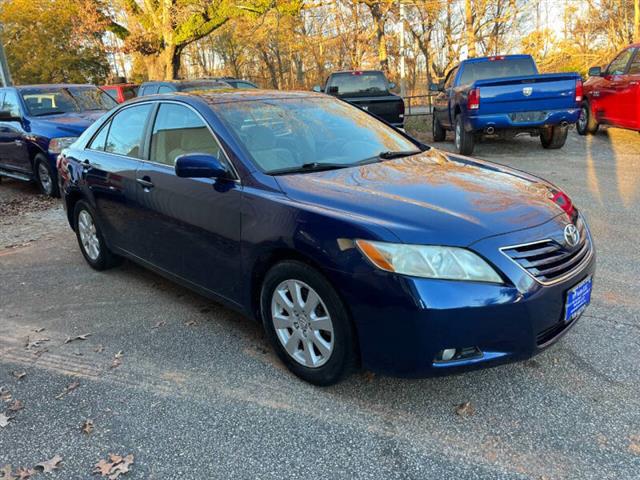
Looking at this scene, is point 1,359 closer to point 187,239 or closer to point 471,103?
point 187,239

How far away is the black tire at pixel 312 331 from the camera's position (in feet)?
8.89

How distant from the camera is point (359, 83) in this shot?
1341 centimetres

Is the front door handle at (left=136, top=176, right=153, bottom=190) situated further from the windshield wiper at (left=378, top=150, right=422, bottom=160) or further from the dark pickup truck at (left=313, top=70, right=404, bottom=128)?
the dark pickup truck at (left=313, top=70, right=404, bottom=128)

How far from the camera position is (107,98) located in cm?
1045

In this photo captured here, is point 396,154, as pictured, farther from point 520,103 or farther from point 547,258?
point 520,103

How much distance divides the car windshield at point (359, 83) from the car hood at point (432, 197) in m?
10.1

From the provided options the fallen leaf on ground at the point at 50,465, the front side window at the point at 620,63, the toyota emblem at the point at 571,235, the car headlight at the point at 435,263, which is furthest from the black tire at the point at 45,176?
the front side window at the point at 620,63

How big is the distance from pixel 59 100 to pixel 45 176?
1.53 m

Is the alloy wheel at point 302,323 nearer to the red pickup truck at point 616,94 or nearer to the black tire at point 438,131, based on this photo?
the red pickup truck at point 616,94

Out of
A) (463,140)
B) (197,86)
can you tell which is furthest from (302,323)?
(197,86)

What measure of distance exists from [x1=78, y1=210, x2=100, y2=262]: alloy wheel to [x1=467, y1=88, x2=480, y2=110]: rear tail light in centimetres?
687

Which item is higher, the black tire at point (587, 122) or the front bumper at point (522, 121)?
the front bumper at point (522, 121)

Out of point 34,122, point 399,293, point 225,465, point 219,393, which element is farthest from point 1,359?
point 34,122

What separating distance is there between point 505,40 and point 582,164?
1027 inches
